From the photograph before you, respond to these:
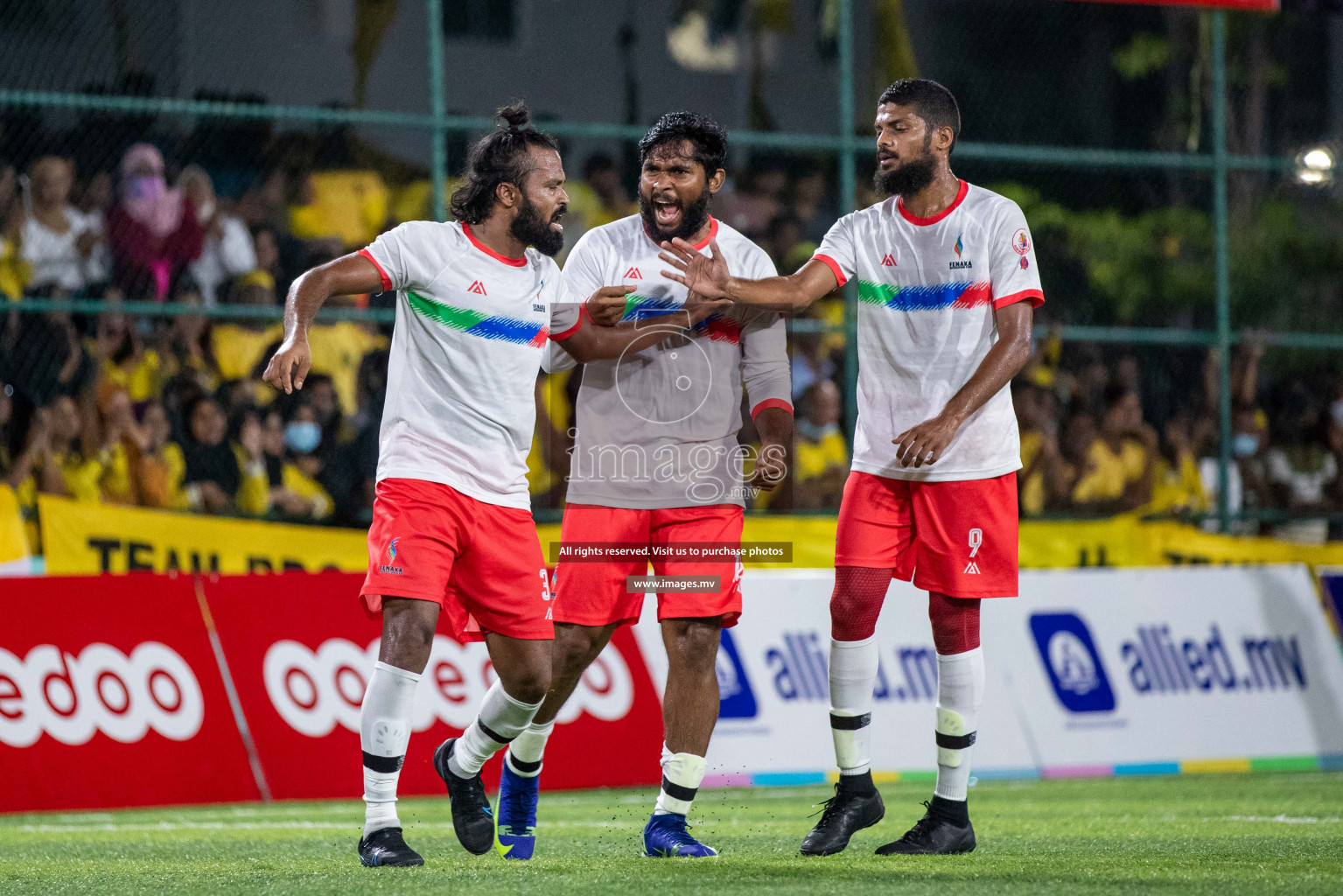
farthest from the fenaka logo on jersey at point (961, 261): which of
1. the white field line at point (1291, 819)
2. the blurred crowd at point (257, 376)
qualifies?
the blurred crowd at point (257, 376)

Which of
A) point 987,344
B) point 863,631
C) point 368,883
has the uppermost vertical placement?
point 987,344

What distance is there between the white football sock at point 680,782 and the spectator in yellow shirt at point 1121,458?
7.62 metres

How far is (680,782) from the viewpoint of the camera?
224 inches

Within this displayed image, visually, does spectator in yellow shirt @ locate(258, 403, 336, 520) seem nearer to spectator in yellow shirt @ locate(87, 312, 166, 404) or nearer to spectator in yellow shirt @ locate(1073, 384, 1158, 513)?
spectator in yellow shirt @ locate(87, 312, 166, 404)

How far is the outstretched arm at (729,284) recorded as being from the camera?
5656 mm

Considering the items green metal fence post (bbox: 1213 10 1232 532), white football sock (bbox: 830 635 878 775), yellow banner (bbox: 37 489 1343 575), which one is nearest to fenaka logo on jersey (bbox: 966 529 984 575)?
white football sock (bbox: 830 635 878 775)

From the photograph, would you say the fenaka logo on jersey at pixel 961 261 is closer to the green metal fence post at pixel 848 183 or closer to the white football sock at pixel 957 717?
the white football sock at pixel 957 717

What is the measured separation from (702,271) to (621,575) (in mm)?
1096

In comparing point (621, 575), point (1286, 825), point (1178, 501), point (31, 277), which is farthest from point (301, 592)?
point (1178, 501)

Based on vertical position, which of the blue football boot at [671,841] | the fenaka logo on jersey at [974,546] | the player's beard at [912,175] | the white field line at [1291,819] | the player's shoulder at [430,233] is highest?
the player's beard at [912,175]

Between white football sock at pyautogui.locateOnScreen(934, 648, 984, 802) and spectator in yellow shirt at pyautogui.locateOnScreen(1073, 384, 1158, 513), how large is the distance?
7.00m

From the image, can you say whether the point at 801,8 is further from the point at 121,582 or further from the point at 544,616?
the point at 544,616

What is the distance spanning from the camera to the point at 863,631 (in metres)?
5.96

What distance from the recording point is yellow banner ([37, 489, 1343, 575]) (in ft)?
31.9
